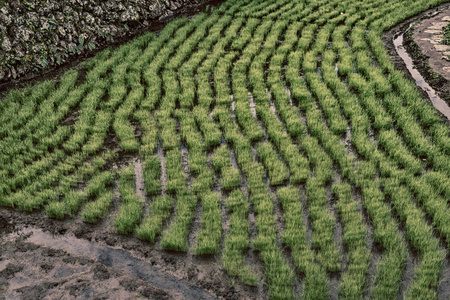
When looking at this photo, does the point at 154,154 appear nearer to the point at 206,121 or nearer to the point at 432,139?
the point at 206,121

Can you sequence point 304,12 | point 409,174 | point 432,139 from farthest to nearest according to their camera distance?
point 304,12
point 432,139
point 409,174

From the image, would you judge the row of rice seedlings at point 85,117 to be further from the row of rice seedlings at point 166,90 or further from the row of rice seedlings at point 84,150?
the row of rice seedlings at point 166,90

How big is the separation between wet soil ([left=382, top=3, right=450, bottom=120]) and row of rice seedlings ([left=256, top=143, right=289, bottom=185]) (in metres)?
2.65

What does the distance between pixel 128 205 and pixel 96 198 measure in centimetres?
41

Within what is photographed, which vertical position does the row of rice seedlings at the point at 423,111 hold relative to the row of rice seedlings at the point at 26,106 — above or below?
below

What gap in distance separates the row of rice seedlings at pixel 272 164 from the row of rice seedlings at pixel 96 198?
5.17 ft

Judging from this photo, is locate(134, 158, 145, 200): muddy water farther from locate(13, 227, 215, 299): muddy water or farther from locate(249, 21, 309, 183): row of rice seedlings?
locate(249, 21, 309, 183): row of rice seedlings

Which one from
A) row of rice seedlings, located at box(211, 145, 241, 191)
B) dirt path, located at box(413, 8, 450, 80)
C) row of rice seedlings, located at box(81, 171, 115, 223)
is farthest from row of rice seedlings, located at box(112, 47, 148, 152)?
dirt path, located at box(413, 8, 450, 80)

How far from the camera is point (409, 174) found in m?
3.76

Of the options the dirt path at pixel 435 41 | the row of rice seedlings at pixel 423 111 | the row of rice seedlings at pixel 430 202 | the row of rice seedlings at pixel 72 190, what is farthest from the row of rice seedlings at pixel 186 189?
the dirt path at pixel 435 41

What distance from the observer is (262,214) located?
343 centimetres

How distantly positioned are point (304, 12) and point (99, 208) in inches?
273

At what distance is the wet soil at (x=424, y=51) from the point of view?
576 centimetres

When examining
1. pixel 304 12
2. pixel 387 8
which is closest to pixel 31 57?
pixel 304 12
